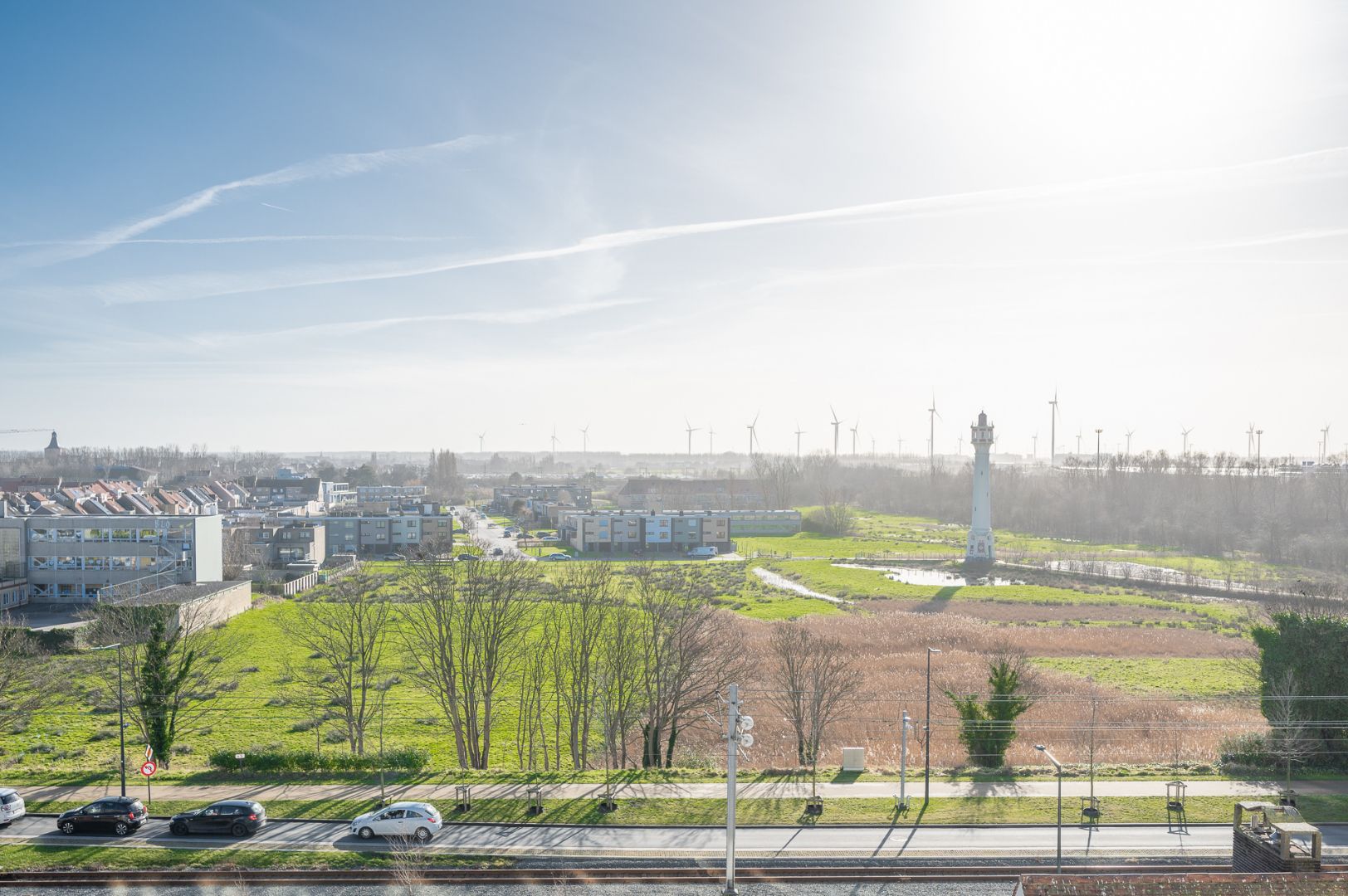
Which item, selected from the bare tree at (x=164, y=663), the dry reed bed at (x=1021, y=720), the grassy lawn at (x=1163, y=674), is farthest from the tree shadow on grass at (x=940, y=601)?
the bare tree at (x=164, y=663)

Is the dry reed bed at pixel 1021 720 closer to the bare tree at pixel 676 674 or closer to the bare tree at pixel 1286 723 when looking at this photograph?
the bare tree at pixel 676 674

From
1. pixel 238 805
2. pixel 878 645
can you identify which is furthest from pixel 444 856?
pixel 878 645

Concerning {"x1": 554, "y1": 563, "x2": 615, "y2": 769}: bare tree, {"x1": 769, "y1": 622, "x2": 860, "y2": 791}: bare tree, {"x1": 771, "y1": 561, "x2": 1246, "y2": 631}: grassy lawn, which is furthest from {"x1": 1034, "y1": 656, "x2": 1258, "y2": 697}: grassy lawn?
{"x1": 554, "y1": 563, "x2": 615, "y2": 769}: bare tree

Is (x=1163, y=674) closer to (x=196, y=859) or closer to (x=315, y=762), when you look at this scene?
(x=315, y=762)

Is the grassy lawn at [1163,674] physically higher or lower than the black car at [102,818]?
lower

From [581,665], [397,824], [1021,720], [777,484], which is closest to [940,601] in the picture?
[1021,720]

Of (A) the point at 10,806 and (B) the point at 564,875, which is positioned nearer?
(B) the point at 564,875
